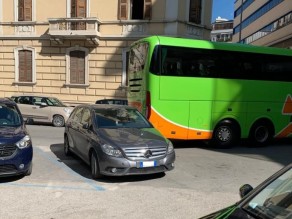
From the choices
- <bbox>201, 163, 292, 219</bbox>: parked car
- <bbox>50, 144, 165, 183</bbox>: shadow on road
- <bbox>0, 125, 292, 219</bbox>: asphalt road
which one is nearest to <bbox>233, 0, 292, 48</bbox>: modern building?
<bbox>0, 125, 292, 219</bbox>: asphalt road

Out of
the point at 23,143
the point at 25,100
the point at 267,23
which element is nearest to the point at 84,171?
the point at 23,143

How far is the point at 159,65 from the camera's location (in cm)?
1105

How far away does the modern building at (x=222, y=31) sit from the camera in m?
91.5

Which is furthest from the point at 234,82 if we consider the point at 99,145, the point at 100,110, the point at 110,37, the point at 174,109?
the point at 110,37

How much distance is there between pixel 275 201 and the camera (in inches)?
118

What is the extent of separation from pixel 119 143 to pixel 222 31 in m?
91.6

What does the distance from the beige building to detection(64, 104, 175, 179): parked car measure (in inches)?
563

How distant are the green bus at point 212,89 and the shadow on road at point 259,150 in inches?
13.6

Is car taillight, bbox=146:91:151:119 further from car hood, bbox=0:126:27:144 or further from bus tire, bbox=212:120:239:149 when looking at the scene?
car hood, bbox=0:126:27:144

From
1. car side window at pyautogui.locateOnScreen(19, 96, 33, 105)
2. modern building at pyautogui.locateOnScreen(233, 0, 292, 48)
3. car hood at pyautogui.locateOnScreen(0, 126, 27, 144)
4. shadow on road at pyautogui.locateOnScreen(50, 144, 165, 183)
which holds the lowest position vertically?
shadow on road at pyautogui.locateOnScreen(50, 144, 165, 183)

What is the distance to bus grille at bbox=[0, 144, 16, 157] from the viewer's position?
6.90 meters

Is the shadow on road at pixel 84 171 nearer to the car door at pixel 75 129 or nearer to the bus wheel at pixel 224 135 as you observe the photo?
the car door at pixel 75 129

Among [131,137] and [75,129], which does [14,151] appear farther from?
[75,129]

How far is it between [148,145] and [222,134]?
5.27 meters
